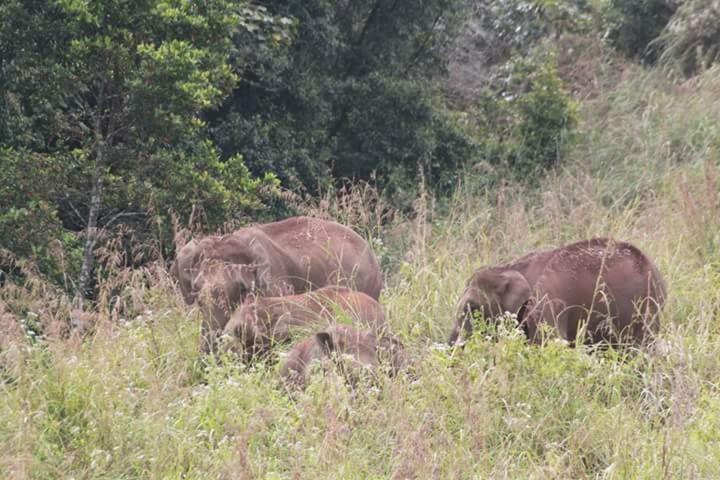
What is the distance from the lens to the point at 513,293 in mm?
8570

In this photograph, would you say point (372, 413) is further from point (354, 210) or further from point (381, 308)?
point (354, 210)

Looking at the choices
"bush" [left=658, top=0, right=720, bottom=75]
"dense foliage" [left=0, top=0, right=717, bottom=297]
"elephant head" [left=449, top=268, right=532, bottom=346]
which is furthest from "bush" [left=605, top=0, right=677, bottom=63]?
"elephant head" [left=449, top=268, right=532, bottom=346]

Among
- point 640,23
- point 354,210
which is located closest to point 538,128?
point 640,23

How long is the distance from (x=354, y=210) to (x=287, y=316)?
552cm

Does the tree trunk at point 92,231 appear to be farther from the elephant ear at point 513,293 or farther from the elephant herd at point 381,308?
the elephant ear at point 513,293

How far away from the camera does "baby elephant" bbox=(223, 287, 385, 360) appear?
347 inches

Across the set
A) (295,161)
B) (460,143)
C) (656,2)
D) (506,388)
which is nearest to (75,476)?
(506,388)

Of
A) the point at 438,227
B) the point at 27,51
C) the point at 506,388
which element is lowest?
the point at 438,227

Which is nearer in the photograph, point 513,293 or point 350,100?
point 513,293

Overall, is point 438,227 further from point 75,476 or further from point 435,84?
point 75,476

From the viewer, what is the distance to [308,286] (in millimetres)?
10492

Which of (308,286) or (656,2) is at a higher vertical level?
(656,2)

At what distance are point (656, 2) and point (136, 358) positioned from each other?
13574 millimetres

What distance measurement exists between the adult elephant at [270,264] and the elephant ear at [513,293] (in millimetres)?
Answer: 1842
